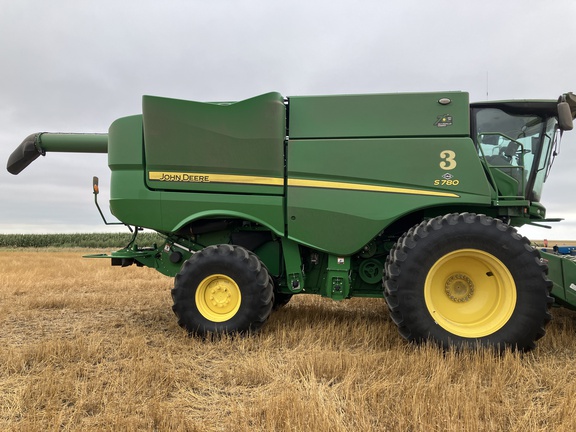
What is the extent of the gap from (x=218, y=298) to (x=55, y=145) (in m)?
3.57

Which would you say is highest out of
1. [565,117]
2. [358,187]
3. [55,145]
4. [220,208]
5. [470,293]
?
[55,145]

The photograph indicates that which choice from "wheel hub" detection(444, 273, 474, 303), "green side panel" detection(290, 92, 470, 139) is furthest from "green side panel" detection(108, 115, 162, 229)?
"wheel hub" detection(444, 273, 474, 303)

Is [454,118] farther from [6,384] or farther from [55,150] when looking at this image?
[55,150]

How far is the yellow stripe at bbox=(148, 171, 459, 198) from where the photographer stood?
399 cm

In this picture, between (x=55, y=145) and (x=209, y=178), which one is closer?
(x=209, y=178)

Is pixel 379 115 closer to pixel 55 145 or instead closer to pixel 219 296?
pixel 219 296

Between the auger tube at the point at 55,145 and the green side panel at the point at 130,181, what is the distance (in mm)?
1061

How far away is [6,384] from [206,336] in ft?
5.53

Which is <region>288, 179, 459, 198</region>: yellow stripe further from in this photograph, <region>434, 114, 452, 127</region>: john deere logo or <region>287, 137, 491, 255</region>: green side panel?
<region>434, 114, 452, 127</region>: john deere logo

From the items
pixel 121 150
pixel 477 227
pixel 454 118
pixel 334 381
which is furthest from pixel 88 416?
pixel 454 118

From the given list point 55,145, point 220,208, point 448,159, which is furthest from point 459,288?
point 55,145

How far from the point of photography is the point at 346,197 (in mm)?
4082

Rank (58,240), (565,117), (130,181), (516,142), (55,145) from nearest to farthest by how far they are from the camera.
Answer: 1. (565,117)
2. (516,142)
3. (130,181)
4. (55,145)
5. (58,240)

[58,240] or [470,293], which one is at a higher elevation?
[470,293]
